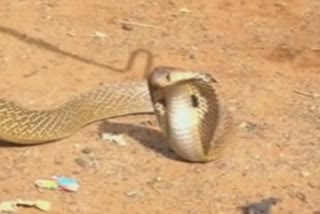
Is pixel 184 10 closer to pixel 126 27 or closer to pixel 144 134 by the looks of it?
pixel 126 27

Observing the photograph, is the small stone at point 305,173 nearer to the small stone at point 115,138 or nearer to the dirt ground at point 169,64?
the dirt ground at point 169,64

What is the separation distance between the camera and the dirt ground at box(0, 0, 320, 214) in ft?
15.8

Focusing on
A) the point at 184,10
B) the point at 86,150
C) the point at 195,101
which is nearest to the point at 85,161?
the point at 86,150

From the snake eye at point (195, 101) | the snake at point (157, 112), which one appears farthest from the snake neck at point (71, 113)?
the snake eye at point (195, 101)

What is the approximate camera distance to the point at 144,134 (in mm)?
5414

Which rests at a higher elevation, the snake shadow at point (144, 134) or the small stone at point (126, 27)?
the small stone at point (126, 27)

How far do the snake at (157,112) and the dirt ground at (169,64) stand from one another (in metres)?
0.07

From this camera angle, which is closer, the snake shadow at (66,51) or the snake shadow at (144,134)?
the snake shadow at (144,134)

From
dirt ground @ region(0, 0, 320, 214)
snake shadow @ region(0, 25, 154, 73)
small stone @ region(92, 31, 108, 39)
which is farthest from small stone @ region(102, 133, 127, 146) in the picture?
small stone @ region(92, 31, 108, 39)

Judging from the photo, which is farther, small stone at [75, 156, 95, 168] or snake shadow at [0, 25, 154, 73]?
snake shadow at [0, 25, 154, 73]

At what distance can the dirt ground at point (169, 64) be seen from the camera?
4809 mm

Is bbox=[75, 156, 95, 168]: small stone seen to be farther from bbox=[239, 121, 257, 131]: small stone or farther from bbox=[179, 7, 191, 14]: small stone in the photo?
bbox=[179, 7, 191, 14]: small stone

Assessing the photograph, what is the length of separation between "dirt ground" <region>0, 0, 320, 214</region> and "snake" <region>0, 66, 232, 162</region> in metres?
0.07

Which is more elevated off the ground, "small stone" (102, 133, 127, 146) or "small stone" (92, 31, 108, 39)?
"small stone" (92, 31, 108, 39)
